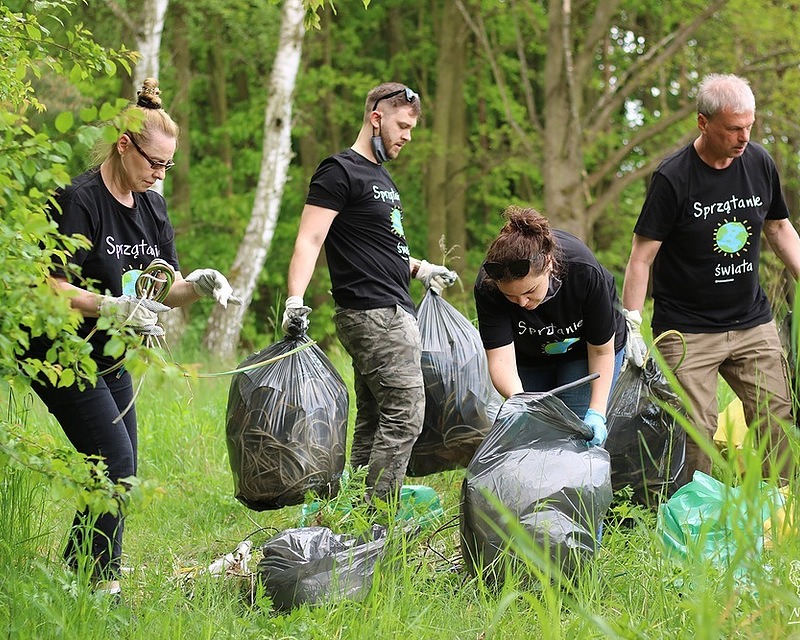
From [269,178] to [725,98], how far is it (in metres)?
6.65

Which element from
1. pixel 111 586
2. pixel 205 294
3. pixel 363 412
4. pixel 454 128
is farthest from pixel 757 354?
pixel 454 128

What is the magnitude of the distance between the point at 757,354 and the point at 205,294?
2081 mm

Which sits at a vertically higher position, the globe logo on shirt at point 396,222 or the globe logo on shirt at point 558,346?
the globe logo on shirt at point 396,222

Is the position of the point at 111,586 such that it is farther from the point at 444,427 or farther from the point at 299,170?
the point at 299,170

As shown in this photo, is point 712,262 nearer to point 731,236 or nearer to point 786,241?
point 731,236

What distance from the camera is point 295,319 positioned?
3453 mm

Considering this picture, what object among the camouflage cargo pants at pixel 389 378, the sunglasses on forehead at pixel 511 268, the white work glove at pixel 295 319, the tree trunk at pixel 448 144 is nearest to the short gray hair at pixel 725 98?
the sunglasses on forehead at pixel 511 268

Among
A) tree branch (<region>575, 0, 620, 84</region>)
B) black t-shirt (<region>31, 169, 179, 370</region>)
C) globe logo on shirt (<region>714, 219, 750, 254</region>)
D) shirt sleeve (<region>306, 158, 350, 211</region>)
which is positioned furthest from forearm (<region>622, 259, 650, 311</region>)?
tree branch (<region>575, 0, 620, 84</region>)

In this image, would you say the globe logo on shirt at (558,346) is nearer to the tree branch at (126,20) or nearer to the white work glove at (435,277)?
the white work glove at (435,277)

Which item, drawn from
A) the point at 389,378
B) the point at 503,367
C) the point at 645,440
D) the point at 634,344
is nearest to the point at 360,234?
the point at 389,378

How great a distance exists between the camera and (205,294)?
308 centimetres

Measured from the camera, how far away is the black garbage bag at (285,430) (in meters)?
3.29

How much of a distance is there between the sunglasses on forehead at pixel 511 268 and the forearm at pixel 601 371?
0.47 meters

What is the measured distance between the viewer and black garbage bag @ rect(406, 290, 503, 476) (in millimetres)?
3805
